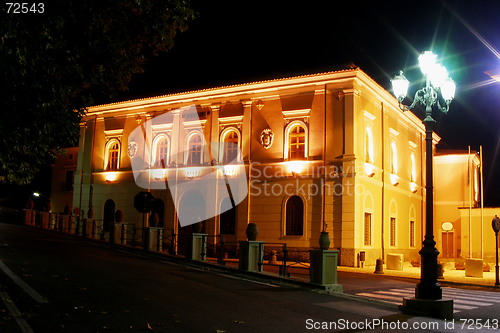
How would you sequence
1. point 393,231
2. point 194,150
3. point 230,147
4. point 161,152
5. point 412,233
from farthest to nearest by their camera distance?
point 412,233 < point 161,152 < point 194,150 < point 393,231 < point 230,147

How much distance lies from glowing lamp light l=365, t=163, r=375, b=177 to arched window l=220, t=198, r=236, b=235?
8031 millimetres

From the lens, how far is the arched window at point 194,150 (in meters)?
33.2

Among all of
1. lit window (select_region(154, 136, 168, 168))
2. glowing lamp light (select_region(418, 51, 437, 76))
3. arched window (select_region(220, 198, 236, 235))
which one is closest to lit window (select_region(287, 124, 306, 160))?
arched window (select_region(220, 198, 236, 235))

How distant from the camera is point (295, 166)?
95.6 ft

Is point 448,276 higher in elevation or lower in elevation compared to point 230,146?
lower

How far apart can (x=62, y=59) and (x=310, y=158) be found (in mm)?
20409

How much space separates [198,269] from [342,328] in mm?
8938

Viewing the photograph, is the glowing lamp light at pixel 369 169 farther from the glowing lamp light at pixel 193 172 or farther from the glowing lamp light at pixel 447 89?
the glowing lamp light at pixel 447 89

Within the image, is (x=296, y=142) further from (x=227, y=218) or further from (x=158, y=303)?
(x=158, y=303)

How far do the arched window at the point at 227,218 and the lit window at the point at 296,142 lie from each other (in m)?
4.83

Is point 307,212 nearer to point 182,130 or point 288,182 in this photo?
point 288,182

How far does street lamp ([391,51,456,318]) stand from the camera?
12.2 metres
